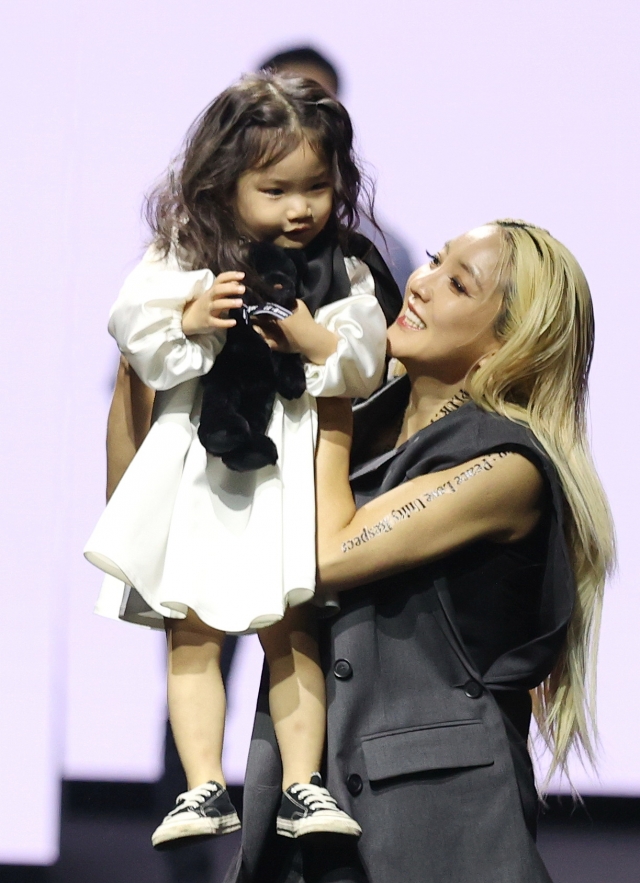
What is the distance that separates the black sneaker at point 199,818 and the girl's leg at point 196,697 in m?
0.03

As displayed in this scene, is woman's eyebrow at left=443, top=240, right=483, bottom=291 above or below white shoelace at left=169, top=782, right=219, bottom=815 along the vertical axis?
above

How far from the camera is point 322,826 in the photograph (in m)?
1.58

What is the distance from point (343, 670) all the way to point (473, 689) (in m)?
0.19

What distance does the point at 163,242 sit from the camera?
1802 mm

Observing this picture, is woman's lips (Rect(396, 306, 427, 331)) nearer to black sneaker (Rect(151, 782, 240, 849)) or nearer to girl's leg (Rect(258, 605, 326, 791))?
girl's leg (Rect(258, 605, 326, 791))

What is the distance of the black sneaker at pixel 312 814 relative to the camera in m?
1.58

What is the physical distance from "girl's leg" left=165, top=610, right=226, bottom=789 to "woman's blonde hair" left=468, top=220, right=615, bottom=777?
21.3 inches

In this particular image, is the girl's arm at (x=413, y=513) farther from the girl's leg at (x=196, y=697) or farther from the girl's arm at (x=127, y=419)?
the girl's arm at (x=127, y=419)

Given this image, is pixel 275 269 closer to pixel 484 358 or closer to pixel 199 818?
pixel 484 358

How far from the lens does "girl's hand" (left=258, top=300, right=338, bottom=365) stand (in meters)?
1.73

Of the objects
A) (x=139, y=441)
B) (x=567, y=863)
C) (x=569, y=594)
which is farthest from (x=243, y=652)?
(x=569, y=594)

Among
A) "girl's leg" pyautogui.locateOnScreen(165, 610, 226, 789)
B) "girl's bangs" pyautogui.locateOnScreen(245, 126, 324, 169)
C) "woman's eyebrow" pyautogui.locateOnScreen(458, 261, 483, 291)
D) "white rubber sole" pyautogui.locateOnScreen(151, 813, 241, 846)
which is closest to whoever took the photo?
"white rubber sole" pyautogui.locateOnScreen(151, 813, 241, 846)

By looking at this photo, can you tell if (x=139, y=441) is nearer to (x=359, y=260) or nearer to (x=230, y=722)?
(x=359, y=260)

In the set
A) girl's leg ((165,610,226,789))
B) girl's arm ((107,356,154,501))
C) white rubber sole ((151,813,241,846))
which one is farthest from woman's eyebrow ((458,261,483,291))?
white rubber sole ((151,813,241,846))
